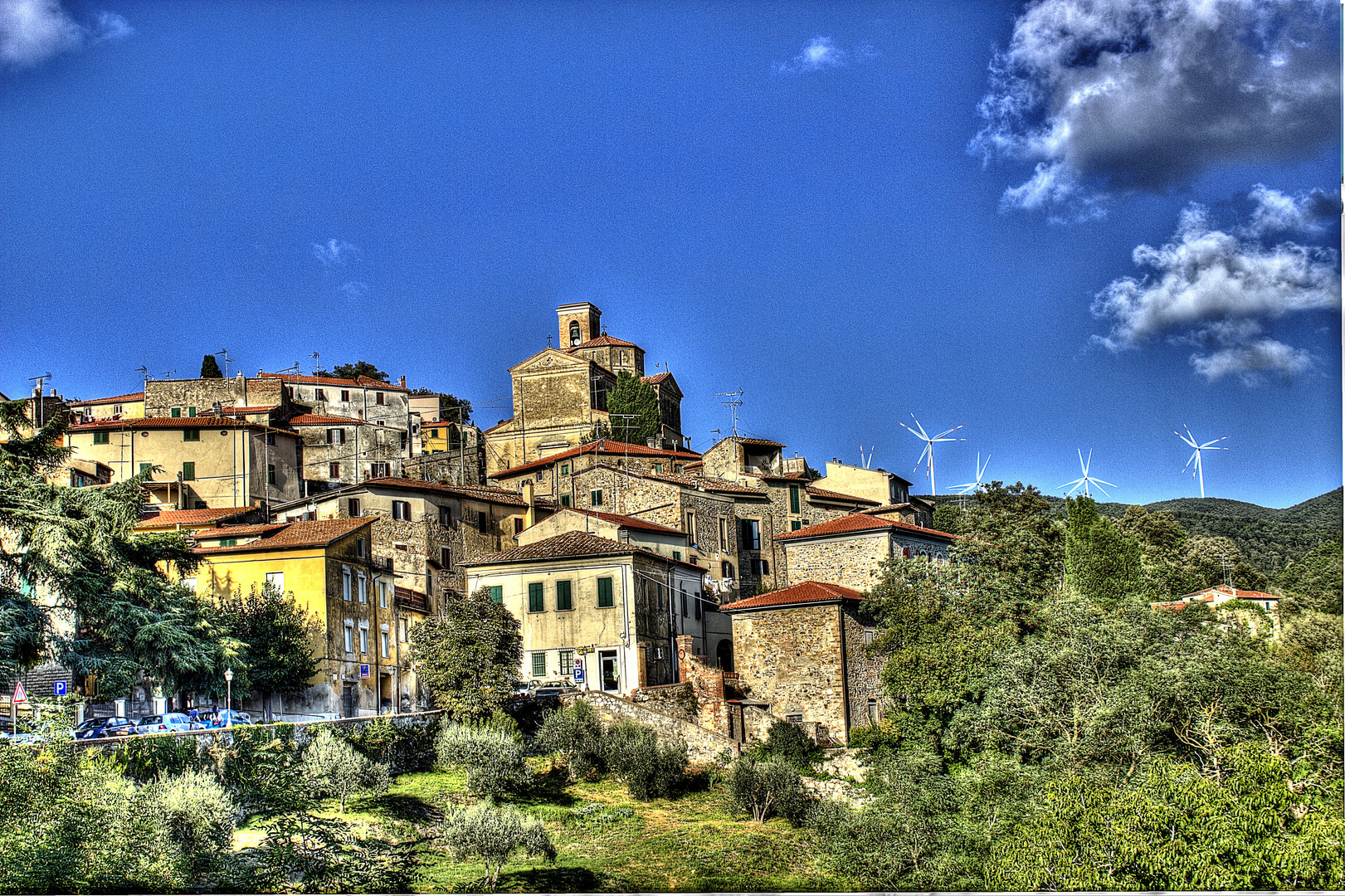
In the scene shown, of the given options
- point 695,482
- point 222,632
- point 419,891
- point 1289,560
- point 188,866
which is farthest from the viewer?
point 695,482

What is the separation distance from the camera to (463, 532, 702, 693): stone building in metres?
40.5

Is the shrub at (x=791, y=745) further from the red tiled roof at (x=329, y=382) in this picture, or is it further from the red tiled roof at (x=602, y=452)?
the red tiled roof at (x=329, y=382)

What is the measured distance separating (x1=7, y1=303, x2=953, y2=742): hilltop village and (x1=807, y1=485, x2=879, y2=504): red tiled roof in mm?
169

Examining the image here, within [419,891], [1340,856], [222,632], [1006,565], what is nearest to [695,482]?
[1006,565]

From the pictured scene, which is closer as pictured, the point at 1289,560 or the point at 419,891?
the point at 419,891

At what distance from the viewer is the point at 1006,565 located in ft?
139

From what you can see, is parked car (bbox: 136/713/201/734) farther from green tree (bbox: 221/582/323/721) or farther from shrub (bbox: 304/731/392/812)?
shrub (bbox: 304/731/392/812)

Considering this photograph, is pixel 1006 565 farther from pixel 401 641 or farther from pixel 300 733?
pixel 300 733

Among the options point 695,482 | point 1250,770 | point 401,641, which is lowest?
point 1250,770

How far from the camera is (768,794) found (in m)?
31.4

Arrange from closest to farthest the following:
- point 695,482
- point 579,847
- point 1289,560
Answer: point 579,847 → point 1289,560 → point 695,482

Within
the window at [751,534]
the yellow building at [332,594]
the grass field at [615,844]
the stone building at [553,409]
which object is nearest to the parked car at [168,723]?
the grass field at [615,844]

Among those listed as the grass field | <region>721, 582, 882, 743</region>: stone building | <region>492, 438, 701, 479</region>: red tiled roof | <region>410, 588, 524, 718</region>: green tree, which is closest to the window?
<region>492, 438, 701, 479</region>: red tiled roof

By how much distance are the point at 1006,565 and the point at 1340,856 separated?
23210 millimetres
